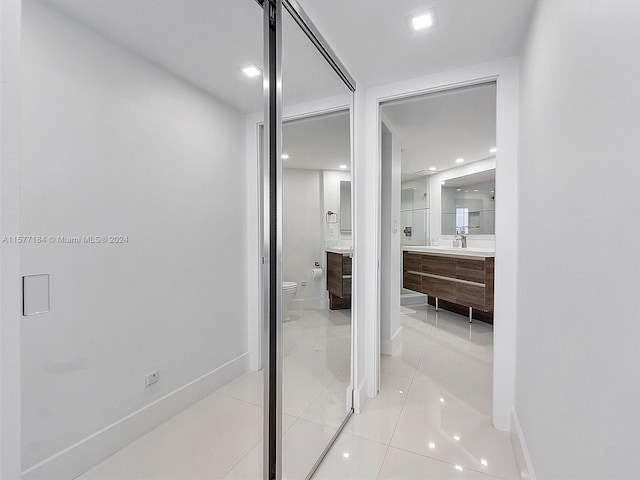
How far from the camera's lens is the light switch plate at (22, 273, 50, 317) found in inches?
23.1

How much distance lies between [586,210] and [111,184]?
4.01 feet

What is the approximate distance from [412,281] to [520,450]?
3325 mm

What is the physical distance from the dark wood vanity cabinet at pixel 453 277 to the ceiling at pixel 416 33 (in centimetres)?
231

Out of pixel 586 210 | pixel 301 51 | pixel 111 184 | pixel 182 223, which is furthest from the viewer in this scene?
pixel 301 51

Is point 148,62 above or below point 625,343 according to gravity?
above

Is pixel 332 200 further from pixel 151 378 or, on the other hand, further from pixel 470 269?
pixel 470 269

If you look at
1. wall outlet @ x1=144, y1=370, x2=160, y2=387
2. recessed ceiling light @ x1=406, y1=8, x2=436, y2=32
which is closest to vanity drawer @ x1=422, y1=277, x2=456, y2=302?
recessed ceiling light @ x1=406, y1=8, x2=436, y2=32

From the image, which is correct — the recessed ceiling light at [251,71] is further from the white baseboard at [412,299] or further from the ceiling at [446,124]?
the white baseboard at [412,299]

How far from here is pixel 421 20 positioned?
1.61 metres

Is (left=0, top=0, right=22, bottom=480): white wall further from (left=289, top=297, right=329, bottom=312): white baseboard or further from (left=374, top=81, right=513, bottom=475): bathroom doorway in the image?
(left=374, top=81, right=513, bottom=475): bathroom doorway

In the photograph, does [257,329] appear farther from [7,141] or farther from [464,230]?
[464,230]

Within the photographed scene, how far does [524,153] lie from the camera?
5.63ft

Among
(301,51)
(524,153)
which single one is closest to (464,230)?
(524,153)

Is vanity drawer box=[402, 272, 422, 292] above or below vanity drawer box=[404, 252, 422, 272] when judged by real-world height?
below
